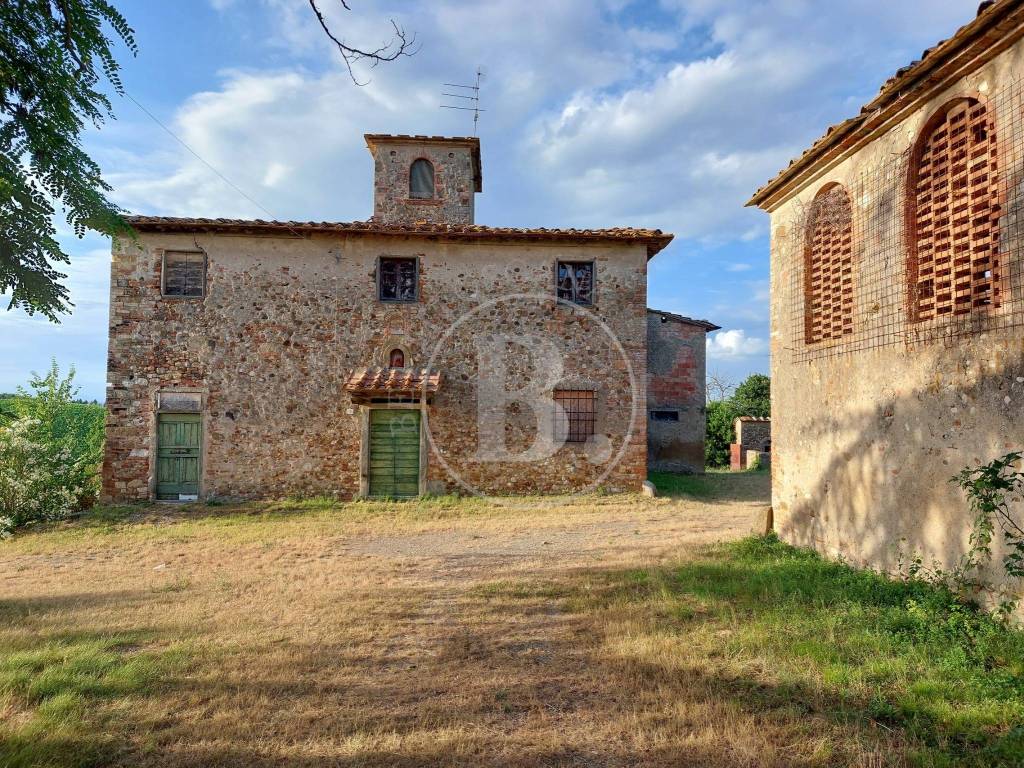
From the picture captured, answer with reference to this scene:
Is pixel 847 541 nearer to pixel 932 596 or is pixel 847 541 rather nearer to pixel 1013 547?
pixel 932 596

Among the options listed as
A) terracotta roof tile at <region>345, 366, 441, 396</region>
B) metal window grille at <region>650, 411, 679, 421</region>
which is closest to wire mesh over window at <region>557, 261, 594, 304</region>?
terracotta roof tile at <region>345, 366, 441, 396</region>

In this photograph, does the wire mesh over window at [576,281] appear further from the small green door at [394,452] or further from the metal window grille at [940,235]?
the metal window grille at [940,235]

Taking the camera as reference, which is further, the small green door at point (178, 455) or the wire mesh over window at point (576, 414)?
the wire mesh over window at point (576, 414)

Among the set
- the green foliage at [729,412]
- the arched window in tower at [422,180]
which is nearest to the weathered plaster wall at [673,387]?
the green foliage at [729,412]

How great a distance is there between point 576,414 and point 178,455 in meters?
8.11

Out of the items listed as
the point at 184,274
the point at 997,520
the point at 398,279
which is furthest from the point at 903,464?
the point at 184,274

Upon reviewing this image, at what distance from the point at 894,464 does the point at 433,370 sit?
8.74 meters

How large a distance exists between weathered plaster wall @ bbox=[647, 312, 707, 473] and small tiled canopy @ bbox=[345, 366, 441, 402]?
24.7 feet

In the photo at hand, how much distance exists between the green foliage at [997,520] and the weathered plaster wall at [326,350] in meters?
8.37

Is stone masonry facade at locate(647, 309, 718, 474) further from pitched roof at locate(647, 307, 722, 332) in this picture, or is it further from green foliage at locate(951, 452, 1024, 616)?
green foliage at locate(951, 452, 1024, 616)

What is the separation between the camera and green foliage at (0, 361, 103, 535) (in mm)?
10375

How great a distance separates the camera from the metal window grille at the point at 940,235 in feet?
15.0

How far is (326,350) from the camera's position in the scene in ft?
41.0

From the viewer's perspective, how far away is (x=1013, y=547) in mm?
4320
